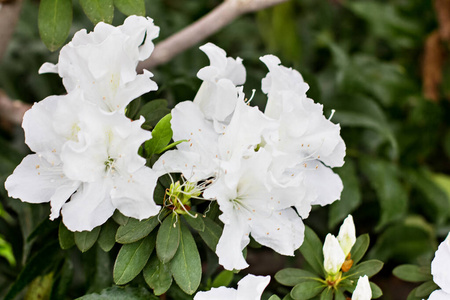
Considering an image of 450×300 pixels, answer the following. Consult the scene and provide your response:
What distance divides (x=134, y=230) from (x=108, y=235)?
2.2 inches

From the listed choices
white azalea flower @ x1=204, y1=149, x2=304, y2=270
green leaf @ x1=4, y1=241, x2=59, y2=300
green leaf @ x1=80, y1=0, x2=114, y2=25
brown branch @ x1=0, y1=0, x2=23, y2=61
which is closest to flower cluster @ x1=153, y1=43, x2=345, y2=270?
white azalea flower @ x1=204, y1=149, x2=304, y2=270

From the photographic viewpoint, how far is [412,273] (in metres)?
1.05

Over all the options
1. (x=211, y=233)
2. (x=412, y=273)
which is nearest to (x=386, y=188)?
(x=412, y=273)

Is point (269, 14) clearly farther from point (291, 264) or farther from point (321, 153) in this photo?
point (321, 153)

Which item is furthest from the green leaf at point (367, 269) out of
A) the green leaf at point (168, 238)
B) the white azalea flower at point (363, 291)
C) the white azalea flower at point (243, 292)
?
the green leaf at point (168, 238)

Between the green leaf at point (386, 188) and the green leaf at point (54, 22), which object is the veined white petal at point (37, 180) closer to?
the green leaf at point (54, 22)

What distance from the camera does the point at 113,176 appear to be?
0.90 meters

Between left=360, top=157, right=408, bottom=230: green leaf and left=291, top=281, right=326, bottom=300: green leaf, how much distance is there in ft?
1.91

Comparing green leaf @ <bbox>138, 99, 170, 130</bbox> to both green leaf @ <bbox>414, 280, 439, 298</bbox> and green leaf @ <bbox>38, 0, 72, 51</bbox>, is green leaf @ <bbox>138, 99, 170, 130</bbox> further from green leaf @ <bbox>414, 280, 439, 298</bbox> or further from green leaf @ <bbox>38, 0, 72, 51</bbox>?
green leaf @ <bbox>414, 280, 439, 298</bbox>

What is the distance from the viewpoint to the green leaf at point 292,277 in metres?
1.00

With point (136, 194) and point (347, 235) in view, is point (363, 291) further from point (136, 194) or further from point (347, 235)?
point (136, 194)

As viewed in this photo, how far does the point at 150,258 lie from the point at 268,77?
398 mm

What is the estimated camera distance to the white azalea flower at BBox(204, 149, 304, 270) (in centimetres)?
87

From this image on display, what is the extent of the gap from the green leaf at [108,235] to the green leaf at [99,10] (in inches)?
15.7
